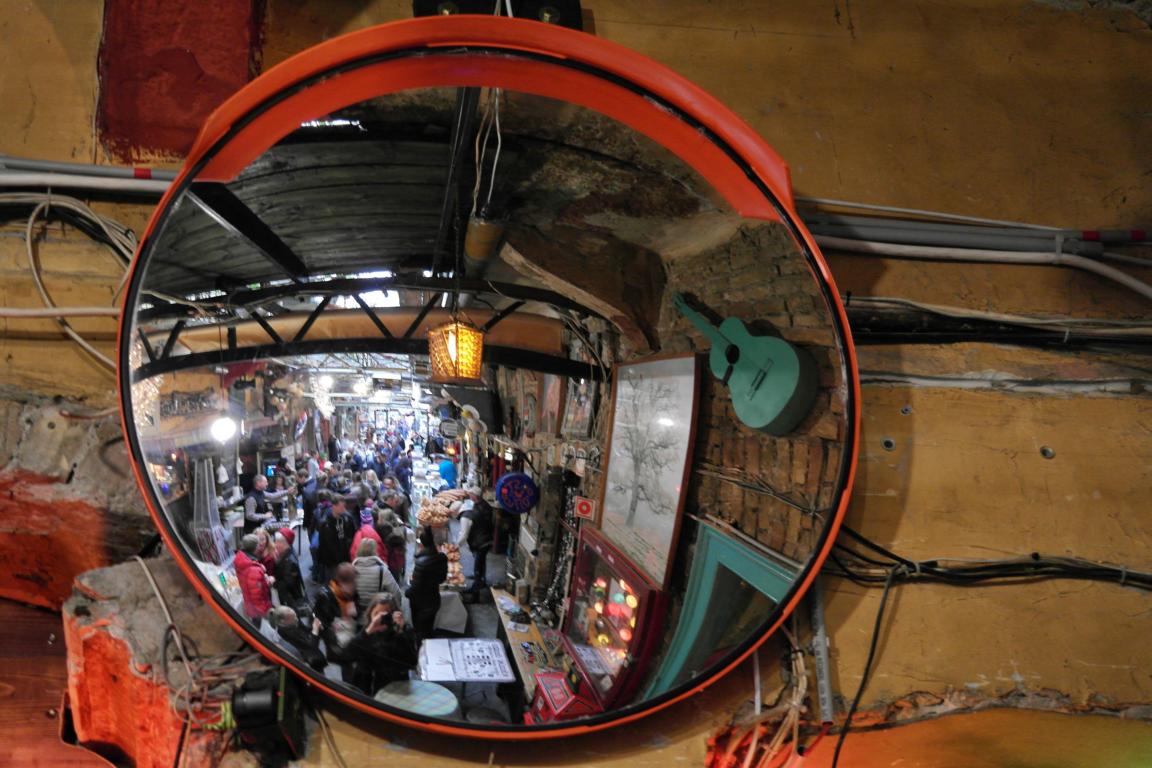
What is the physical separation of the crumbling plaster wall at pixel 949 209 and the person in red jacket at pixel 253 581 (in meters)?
0.42

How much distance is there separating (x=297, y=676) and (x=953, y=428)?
49.6 inches

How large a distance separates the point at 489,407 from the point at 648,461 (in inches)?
10.4

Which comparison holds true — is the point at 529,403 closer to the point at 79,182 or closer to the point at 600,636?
the point at 600,636

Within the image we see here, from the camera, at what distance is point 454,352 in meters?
0.85

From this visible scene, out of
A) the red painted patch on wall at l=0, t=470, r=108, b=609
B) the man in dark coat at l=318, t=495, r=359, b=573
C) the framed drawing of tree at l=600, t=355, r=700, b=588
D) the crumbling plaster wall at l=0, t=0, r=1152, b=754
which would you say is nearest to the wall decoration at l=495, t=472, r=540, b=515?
the framed drawing of tree at l=600, t=355, r=700, b=588

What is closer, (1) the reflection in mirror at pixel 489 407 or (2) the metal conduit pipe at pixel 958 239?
(1) the reflection in mirror at pixel 489 407

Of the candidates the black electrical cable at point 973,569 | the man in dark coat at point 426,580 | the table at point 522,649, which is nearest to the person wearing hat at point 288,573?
the man in dark coat at point 426,580

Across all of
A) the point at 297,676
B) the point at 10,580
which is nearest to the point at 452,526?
the point at 297,676

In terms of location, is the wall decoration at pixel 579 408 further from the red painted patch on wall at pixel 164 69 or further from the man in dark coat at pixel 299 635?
the red painted patch on wall at pixel 164 69

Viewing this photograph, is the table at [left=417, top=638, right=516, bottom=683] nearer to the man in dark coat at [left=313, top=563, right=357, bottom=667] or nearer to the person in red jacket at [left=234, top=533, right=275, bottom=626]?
the man in dark coat at [left=313, top=563, right=357, bottom=667]

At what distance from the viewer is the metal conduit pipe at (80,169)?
0.94 m

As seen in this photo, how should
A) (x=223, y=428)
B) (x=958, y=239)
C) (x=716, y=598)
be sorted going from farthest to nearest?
(x=958, y=239) → (x=716, y=598) → (x=223, y=428)

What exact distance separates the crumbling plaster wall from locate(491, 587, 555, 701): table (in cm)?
29

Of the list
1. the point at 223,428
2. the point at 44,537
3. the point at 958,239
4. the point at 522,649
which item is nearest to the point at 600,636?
the point at 522,649
